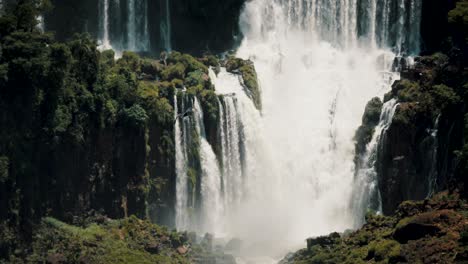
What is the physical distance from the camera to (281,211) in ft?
289

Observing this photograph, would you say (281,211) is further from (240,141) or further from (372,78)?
(372,78)

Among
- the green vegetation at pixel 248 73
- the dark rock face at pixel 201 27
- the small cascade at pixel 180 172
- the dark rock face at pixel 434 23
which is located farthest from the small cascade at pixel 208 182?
the dark rock face at pixel 434 23

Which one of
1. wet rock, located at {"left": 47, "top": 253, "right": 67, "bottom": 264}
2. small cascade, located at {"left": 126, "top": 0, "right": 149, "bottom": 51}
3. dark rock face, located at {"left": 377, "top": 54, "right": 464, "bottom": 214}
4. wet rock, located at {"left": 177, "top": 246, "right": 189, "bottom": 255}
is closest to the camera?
wet rock, located at {"left": 47, "top": 253, "right": 67, "bottom": 264}

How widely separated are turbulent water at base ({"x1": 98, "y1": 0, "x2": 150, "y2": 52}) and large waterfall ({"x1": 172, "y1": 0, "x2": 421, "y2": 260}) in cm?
807

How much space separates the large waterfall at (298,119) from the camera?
282ft

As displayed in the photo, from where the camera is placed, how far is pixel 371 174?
276ft

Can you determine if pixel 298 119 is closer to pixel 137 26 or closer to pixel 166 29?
pixel 166 29

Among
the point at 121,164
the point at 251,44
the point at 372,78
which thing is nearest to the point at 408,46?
the point at 372,78

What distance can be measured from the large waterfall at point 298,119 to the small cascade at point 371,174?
0.14 m

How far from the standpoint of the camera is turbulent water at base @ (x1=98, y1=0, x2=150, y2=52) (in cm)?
9631

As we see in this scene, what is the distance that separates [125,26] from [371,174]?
2438 cm

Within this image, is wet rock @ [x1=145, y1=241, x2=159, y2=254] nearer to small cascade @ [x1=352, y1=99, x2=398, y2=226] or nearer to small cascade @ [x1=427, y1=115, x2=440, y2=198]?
small cascade @ [x1=352, y1=99, x2=398, y2=226]

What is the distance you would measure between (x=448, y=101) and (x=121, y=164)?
68.0 feet

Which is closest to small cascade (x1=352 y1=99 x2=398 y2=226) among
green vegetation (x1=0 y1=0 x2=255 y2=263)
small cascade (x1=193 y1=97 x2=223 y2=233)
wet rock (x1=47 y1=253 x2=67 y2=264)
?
small cascade (x1=193 y1=97 x2=223 y2=233)
